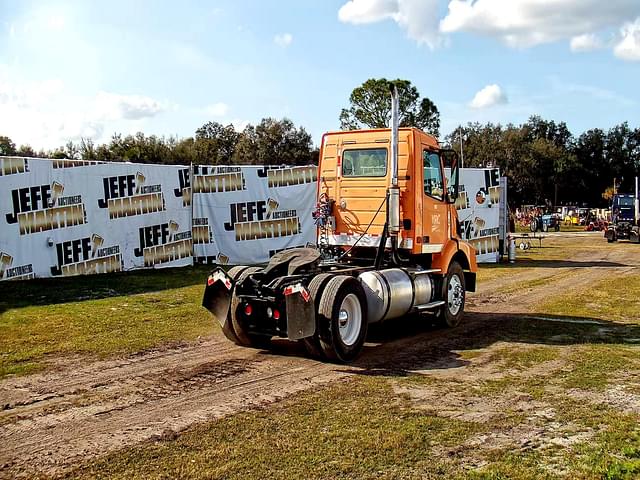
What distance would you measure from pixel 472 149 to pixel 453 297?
63924 mm

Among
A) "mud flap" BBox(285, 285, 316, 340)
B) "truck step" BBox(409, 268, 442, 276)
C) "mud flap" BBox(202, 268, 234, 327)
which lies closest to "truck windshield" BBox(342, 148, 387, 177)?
"truck step" BBox(409, 268, 442, 276)

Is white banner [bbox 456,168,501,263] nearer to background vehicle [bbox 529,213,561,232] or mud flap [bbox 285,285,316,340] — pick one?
mud flap [bbox 285,285,316,340]

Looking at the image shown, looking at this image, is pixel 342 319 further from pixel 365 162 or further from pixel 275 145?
pixel 275 145

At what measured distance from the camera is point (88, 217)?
17250mm

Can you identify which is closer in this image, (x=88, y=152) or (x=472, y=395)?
(x=472, y=395)

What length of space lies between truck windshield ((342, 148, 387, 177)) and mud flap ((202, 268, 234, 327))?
2.73 meters

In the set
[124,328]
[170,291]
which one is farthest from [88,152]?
[124,328]

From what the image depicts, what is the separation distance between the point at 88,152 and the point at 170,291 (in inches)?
1575

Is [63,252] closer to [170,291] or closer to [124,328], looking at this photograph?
[170,291]

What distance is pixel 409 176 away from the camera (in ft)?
32.2

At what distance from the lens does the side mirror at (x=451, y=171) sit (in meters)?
10.6

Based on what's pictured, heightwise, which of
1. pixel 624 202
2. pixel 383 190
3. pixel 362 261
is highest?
pixel 383 190

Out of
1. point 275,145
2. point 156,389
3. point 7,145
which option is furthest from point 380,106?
point 156,389

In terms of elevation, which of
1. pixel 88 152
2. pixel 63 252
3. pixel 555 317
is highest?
pixel 88 152
